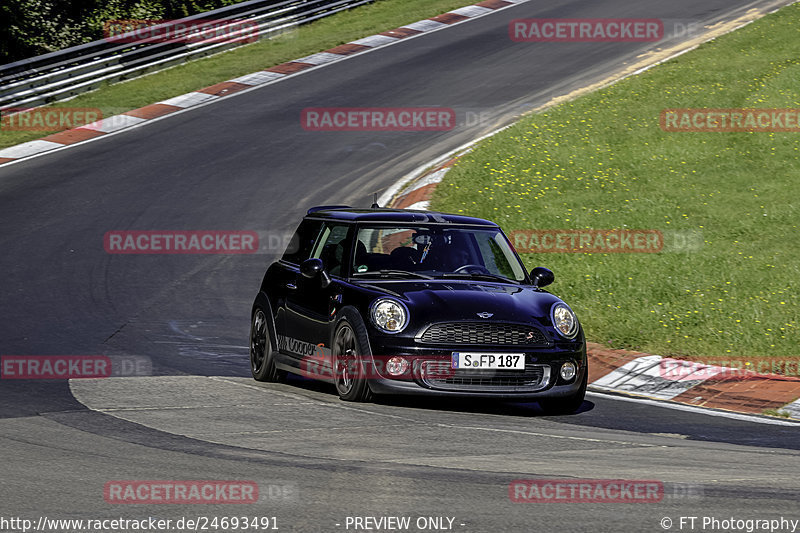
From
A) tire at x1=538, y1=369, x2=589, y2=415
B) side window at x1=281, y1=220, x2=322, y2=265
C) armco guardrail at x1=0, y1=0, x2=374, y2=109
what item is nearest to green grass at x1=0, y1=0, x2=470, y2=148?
A: armco guardrail at x1=0, y1=0, x2=374, y2=109

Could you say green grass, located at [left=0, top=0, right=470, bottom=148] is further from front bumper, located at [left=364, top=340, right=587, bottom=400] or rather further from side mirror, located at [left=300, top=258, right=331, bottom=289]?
front bumper, located at [left=364, top=340, right=587, bottom=400]

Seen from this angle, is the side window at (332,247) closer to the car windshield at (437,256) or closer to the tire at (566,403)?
the car windshield at (437,256)

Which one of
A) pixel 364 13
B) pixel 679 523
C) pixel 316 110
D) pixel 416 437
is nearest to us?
pixel 679 523

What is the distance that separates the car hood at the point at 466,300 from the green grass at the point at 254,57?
14.8 metres

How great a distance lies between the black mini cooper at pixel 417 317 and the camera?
8.73 metres

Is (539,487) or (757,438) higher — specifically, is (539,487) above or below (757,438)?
above

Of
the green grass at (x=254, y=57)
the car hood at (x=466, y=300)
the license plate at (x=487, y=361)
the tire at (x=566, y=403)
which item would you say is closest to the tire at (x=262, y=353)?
the car hood at (x=466, y=300)

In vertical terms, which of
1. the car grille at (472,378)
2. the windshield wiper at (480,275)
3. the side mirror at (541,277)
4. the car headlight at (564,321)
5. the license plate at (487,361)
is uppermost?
the windshield wiper at (480,275)

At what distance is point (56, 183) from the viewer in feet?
62.1

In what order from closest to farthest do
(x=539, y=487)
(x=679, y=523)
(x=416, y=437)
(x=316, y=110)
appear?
(x=679, y=523), (x=539, y=487), (x=416, y=437), (x=316, y=110)

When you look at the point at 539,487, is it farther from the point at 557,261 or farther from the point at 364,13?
the point at 364,13

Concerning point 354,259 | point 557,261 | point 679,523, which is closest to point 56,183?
point 557,261

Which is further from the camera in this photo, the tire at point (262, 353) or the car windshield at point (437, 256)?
the tire at point (262, 353)

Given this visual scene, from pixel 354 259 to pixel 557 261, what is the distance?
17.6 ft
